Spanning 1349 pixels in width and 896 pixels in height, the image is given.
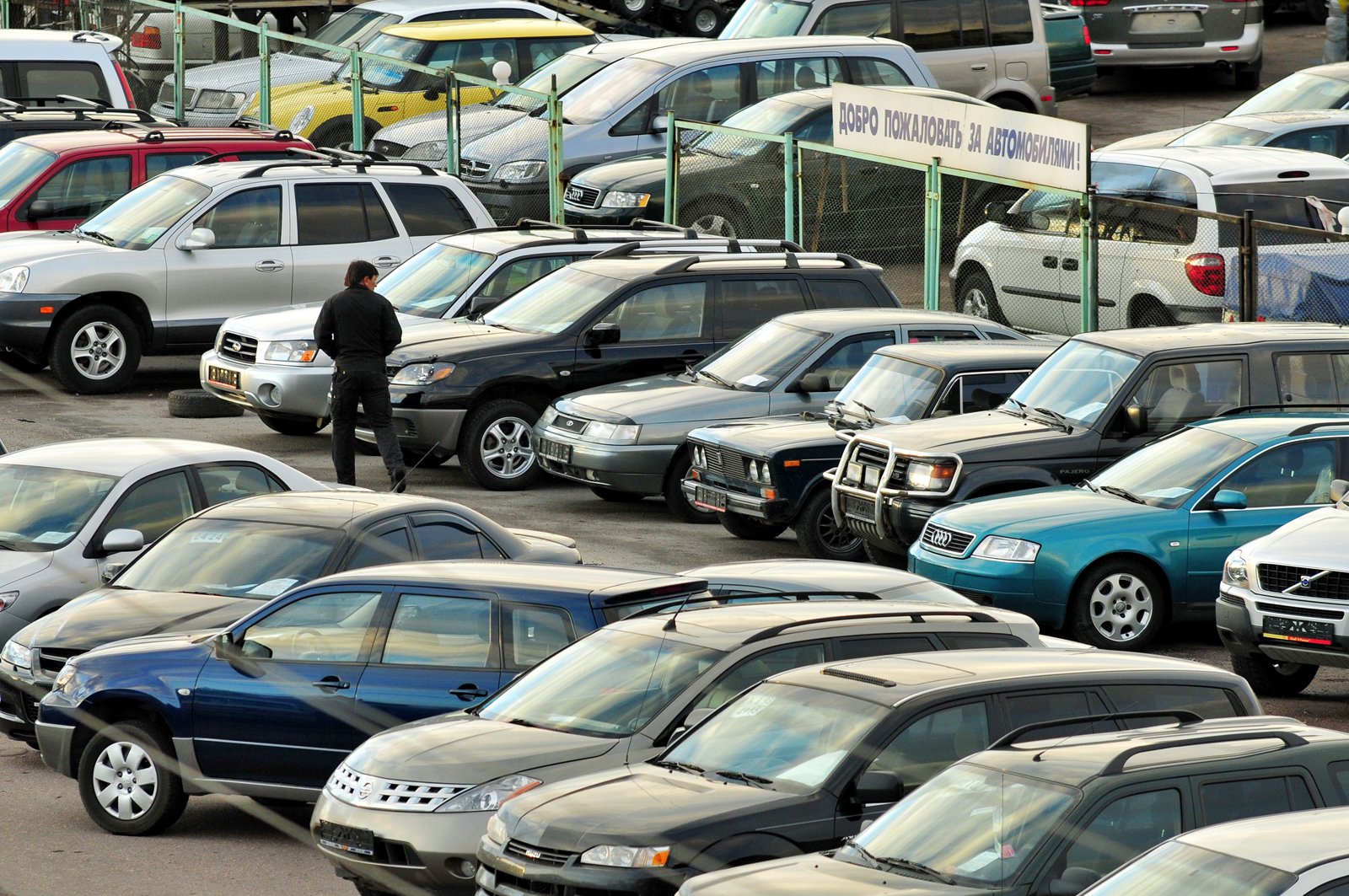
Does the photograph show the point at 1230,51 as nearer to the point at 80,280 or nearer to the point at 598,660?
the point at 80,280

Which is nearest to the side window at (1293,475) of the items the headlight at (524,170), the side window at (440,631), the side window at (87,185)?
the side window at (440,631)

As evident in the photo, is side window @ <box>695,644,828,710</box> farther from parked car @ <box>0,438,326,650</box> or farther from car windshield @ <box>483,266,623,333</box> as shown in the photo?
car windshield @ <box>483,266,623,333</box>

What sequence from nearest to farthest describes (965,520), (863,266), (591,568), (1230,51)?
(591,568), (965,520), (863,266), (1230,51)

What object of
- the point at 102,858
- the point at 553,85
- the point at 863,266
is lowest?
the point at 102,858

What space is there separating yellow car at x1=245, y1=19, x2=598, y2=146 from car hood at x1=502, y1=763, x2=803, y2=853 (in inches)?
752

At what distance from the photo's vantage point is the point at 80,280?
1917 cm

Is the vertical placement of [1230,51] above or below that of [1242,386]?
above

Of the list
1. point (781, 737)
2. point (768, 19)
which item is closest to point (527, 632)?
point (781, 737)

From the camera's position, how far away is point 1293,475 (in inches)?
517

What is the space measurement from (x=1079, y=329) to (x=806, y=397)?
330 centimetres

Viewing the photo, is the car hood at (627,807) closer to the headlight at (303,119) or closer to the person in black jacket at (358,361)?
the person in black jacket at (358,361)

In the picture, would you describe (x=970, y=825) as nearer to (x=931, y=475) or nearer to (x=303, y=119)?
(x=931, y=475)

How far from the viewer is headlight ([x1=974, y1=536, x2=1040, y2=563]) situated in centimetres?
1277

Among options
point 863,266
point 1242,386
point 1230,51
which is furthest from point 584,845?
point 1230,51
